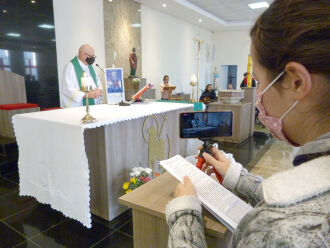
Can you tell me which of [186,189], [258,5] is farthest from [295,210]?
[258,5]

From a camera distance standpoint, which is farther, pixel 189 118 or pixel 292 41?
pixel 189 118

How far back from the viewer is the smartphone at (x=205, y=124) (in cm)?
110

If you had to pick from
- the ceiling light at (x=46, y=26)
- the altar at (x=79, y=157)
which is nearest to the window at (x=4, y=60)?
the ceiling light at (x=46, y=26)

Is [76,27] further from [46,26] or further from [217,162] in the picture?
[217,162]

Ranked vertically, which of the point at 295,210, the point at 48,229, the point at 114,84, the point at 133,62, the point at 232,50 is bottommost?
the point at 48,229

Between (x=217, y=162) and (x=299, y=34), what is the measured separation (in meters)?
0.66

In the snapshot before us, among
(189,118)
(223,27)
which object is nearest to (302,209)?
(189,118)

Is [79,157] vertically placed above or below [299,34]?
below

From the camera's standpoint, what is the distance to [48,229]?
2215 mm

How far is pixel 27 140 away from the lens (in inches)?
91.0

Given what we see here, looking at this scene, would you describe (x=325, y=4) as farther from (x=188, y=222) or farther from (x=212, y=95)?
(x=212, y=95)

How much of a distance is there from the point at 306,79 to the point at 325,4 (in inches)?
5.2

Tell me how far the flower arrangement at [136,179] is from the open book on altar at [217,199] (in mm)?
1327

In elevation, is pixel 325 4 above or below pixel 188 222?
above
